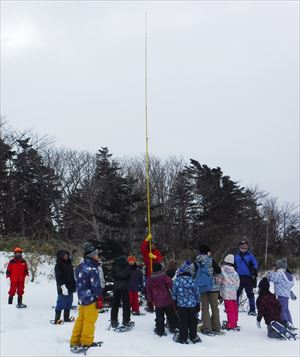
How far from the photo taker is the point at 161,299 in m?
8.99

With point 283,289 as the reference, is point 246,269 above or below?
above

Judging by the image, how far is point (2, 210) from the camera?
35.0 metres

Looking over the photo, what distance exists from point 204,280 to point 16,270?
6637 mm

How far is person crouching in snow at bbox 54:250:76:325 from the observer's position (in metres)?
10.4

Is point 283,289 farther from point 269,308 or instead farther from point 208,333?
point 208,333

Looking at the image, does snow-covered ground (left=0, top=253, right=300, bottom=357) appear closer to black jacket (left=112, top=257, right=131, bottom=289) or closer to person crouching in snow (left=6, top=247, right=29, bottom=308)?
black jacket (left=112, top=257, right=131, bottom=289)

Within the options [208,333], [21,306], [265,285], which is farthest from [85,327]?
[21,306]

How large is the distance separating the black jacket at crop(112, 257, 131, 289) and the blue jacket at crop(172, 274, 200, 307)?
1.47 m

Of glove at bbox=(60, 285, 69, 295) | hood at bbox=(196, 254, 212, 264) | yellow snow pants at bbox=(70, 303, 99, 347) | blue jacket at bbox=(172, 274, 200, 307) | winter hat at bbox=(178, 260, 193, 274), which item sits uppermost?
hood at bbox=(196, 254, 212, 264)

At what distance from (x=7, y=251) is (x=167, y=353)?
16.3 metres

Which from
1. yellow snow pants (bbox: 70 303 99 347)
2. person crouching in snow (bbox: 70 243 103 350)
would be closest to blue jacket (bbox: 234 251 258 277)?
person crouching in snow (bbox: 70 243 103 350)

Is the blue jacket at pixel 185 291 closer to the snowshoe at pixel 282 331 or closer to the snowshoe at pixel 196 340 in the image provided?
the snowshoe at pixel 196 340

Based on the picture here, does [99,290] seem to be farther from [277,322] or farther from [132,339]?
[277,322]

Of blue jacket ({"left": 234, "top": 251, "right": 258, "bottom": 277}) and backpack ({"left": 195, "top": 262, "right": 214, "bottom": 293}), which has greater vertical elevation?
blue jacket ({"left": 234, "top": 251, "right": 258, "bottom": 277})
